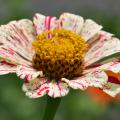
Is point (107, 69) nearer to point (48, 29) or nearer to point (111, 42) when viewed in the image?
point (111, 42)

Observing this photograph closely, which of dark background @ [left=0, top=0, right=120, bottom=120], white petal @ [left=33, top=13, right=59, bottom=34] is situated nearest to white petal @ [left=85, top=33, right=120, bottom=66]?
white petal @ [left=33, top=13, right=59, bottom=34]

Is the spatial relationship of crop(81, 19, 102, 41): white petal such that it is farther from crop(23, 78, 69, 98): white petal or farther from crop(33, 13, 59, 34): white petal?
crop(23, 78, 69, 98): white petal

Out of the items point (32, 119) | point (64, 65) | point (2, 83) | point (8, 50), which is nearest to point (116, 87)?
point (64, 65)

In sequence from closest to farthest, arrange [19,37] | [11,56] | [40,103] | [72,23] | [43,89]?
[43,89]
[11,56]
[19,37]
[72,23]
[40,103]

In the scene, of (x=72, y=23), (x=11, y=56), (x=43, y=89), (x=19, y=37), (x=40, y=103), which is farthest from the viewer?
(x=40, y=103)

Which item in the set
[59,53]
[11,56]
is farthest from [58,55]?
[11,56]

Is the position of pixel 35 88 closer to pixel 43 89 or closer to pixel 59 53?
pixel 43 89

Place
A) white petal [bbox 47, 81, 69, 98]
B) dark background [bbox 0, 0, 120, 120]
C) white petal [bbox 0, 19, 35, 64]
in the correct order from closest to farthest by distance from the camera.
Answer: white petal [bbox 47, 81, 69, 98]
white petal [bbox 0, 19, 35, 64]
dark background [bbox 0, 0, 120, 120]
